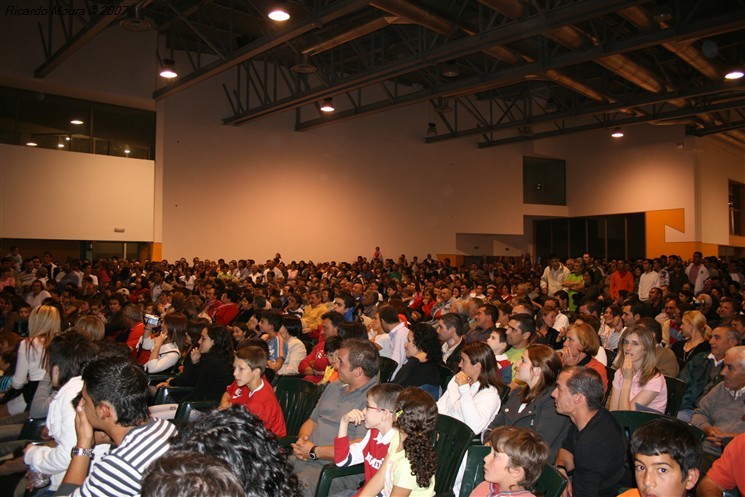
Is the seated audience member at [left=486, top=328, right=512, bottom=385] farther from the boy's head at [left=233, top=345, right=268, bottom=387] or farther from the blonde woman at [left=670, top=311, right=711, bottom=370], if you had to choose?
the boy's head at [left=233, top=345, right=268, bottom=387]

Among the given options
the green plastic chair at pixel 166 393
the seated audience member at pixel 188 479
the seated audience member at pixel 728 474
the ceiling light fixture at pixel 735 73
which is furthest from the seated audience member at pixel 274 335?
the ceiling light fixture at pixel 735 73

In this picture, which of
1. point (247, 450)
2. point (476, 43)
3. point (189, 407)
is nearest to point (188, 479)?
point (247, 450)

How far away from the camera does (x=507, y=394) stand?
163 inches

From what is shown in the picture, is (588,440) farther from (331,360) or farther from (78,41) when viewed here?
(78,41)

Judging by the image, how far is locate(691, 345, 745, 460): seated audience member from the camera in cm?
368

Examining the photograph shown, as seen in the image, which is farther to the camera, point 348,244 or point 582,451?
point 348,244

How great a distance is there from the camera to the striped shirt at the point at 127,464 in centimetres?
219

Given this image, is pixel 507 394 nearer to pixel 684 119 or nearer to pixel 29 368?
pixel 29 368

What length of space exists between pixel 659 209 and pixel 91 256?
17255 mm

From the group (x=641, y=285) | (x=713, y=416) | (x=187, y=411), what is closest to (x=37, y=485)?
(x=187, y=411)

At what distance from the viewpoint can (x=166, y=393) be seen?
5.07 metres

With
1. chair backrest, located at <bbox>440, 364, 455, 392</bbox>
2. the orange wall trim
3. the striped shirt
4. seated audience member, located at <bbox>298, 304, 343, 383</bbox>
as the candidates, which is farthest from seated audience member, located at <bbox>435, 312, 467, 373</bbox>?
the orange wall trim

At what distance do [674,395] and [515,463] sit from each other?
2.25m

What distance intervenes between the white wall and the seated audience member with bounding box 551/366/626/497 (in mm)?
14191
